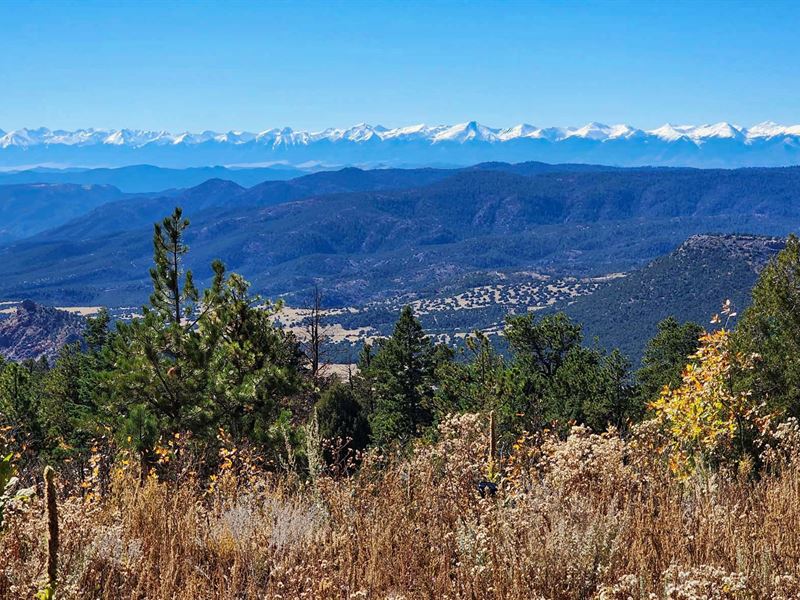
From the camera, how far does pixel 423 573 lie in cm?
395

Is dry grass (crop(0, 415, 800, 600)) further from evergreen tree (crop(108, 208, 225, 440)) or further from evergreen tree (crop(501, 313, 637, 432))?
evergreen tree (crop(501, 313, 637, 432))

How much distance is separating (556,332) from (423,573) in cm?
3548

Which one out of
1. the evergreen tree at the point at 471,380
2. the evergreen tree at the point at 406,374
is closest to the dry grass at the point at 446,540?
the evergreen tree at the point at 471,380

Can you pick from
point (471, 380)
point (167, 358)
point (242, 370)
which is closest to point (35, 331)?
point (471, 380)

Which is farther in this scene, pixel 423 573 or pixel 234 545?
pixel 234 545

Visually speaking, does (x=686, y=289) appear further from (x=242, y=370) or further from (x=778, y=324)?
(x=242, y=370)

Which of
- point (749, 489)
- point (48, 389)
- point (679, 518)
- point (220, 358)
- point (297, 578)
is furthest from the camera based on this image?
point (48, 389)

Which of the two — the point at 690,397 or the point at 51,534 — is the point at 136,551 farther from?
the point at 690,397

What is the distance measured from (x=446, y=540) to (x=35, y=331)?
7409 inches

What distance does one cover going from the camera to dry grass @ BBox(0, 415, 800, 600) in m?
3.67

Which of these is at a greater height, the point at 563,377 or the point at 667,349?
the point at 667,349

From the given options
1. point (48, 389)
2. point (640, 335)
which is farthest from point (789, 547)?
point (640, 335)

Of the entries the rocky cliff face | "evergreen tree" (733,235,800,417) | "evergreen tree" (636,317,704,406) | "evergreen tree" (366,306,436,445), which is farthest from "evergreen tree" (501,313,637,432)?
the rocky cliff face

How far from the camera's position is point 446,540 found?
4383mm
